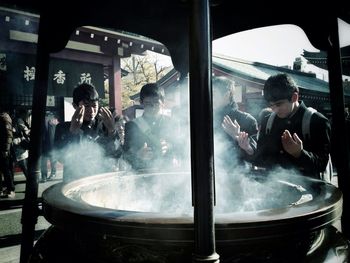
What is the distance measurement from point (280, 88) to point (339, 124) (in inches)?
28.3

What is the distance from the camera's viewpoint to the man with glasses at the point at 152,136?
3500 millimetres

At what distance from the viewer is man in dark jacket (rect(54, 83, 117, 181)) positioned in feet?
11.2

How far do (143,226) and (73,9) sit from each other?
1.54 m

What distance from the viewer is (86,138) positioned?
3473 millimetres

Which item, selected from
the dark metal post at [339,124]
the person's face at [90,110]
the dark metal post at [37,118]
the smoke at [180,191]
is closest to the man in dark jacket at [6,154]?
the person's face at [90,110]

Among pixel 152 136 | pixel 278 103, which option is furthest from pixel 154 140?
pixel 278 103

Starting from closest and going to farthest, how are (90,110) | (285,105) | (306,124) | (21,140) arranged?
(306,124), (285,105), (90,110), (21,140)

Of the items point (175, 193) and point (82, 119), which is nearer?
point (175, 193)

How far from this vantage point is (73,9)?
6.63 feet

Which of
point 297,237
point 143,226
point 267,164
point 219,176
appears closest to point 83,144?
point 219,176

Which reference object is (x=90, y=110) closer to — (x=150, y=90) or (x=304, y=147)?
(x=150, y=90)

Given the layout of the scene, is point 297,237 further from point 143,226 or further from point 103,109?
point 103,109

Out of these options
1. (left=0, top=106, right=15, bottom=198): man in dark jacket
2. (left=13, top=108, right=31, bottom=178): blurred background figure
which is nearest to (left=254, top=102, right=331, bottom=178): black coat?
(left=0, top=106, right=15, bottom=198): man in dark jacket

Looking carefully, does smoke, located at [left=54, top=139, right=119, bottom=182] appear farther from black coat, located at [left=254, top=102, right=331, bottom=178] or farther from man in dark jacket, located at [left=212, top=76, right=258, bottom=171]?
black coat, located at [left=254, top=102, right=331, bottom=178]
